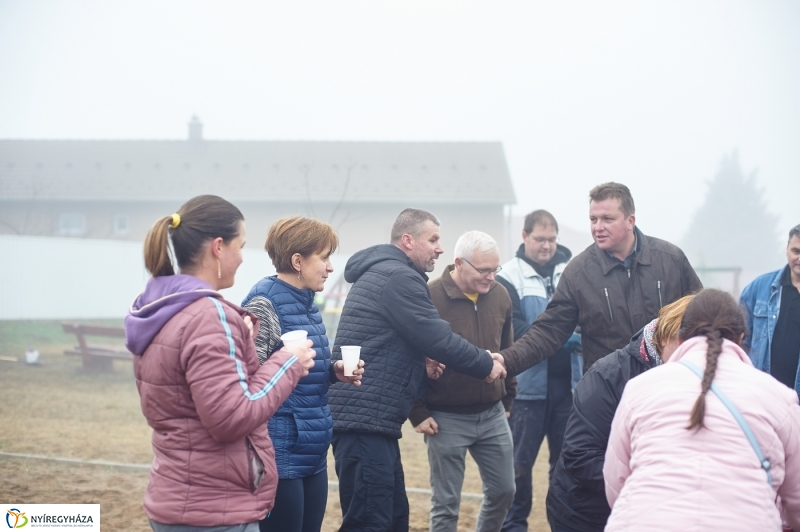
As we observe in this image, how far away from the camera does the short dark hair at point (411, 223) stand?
4.11m

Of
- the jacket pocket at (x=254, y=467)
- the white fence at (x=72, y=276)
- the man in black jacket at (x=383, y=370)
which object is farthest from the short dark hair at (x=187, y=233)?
the white fence at (x=72, y=276)

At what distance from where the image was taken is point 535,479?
7.10 m

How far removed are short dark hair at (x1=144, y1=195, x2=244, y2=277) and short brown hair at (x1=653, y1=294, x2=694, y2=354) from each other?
1567mm

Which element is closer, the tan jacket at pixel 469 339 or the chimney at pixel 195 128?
the tan jacket at pixel 469 339

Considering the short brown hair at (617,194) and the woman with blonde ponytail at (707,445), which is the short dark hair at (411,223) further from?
the woman with blonde ponytail at (707,445)

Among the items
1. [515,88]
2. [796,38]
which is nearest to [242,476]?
[515,88]

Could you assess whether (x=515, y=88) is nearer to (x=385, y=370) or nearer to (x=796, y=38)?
(x=385, y=370)

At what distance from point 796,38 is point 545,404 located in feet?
357

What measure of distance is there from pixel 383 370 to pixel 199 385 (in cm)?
161

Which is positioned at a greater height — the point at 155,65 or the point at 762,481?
the point at 155,65

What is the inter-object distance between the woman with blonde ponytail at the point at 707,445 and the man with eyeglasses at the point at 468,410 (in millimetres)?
2075

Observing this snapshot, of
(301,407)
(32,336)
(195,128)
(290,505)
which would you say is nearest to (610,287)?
(301,407)

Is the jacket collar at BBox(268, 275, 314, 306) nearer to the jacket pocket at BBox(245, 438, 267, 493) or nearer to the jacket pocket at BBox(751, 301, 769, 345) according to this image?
the jacket pocket at BBox(245, 438, 267, 493)

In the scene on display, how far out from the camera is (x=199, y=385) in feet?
7.32
